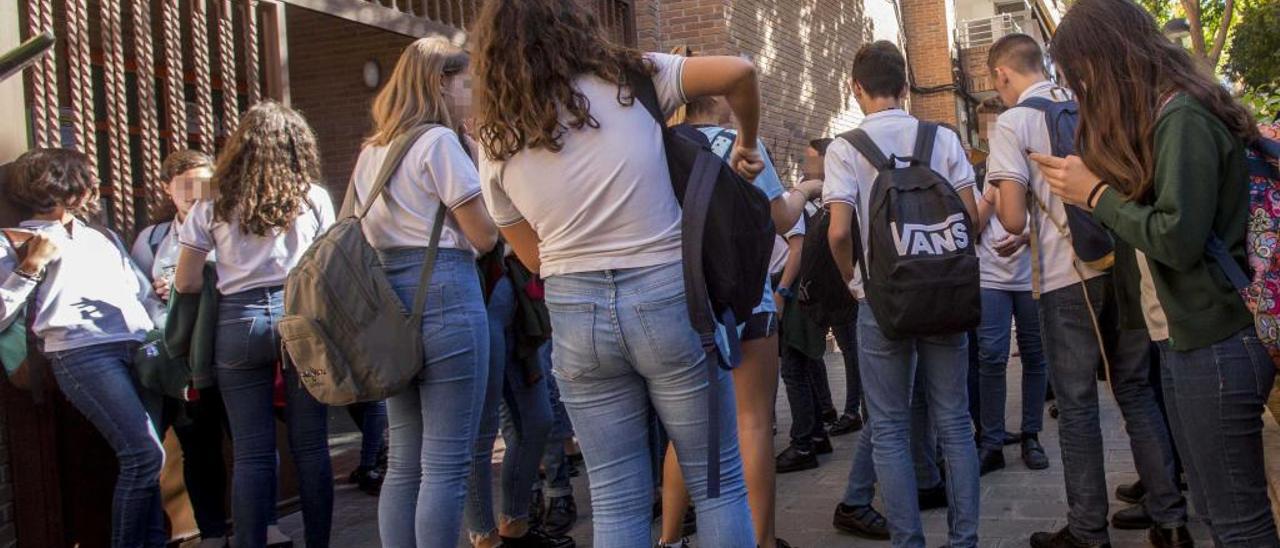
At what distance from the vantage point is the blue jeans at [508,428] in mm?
4262

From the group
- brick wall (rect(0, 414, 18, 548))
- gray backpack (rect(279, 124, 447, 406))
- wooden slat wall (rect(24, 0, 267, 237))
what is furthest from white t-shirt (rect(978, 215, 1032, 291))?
brick wall (rect(0, 414, 18, 548))

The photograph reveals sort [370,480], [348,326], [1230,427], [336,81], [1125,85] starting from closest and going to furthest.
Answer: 1. [1230,427]
2. [1125,85]
3. [348,326]
4. [370,480]
5. [336,81]

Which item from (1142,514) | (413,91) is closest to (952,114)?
(1142,514)

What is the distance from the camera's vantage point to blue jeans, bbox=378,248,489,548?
3.46 meters

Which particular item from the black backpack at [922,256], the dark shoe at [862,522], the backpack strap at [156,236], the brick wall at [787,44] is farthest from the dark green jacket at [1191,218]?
the brick wall at [787,44]

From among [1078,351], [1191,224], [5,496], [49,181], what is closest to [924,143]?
[1078,351]

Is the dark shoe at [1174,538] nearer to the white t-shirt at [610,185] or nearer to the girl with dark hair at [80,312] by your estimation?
the white t-shirt at [610,185]

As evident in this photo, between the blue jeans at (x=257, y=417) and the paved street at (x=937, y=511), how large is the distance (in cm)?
91

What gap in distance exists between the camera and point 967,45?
74.6 feet

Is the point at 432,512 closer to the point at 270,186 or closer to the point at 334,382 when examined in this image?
the point at 334,382

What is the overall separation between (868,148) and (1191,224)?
1550 millimetres

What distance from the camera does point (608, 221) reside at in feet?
8.67

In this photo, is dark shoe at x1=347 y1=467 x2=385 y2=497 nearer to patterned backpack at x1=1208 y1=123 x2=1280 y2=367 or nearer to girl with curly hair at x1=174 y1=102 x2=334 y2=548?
girl with curly hair at x1=174 y1=102 x2=334 y2=548

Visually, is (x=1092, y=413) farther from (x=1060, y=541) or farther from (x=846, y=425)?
(x=846, y=425)
